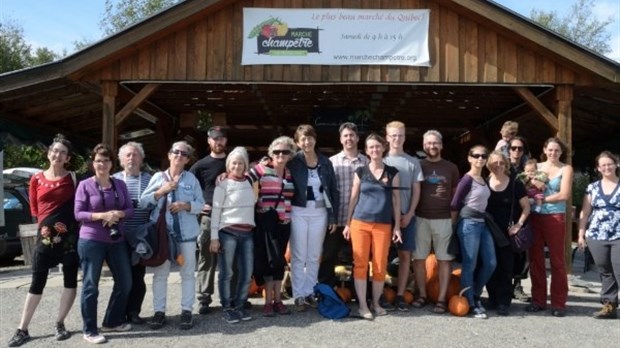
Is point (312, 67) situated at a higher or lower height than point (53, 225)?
higher

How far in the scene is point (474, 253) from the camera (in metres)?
5.95

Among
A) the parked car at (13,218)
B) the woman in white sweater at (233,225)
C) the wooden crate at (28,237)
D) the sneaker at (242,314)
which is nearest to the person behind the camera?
the woman in white sweater at (233,225)

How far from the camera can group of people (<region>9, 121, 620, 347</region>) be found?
5.13 m

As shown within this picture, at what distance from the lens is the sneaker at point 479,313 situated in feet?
19.4

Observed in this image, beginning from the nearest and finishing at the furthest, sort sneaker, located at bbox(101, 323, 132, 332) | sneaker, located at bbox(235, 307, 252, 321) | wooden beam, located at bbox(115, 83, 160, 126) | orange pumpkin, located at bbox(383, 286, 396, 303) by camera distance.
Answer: sneaker, located at bbox(101, 323, 132, 332)
sneaker, located at bbox(235, 307, 252, 321)
orange pumpkin, located at bbox(383, 286, 396, 303)
wooden beam, located at bbox(115, 83, 160, 126)

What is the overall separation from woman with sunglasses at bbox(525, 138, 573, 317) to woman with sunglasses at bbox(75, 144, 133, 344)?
13.9 feet

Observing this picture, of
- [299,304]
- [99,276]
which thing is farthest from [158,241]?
[299,304]

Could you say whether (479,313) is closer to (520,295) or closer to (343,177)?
(520,295)

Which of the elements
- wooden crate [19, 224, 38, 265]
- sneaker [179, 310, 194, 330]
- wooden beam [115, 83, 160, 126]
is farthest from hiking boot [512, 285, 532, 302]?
wooden crate [19, 224, 38, 265]

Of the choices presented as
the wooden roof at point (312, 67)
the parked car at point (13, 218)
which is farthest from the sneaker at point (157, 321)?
the parked car at point (13, 218)

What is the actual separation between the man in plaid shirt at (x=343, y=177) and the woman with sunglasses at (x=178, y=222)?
1.46 metres

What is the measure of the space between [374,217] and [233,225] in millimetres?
1385

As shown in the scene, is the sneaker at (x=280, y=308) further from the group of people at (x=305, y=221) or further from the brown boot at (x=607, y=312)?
the brown boot at (x=607, y=312)

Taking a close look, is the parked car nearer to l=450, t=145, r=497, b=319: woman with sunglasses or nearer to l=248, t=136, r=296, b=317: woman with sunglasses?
l=248, t=136, r=296, b=317: woman with sunglasses
